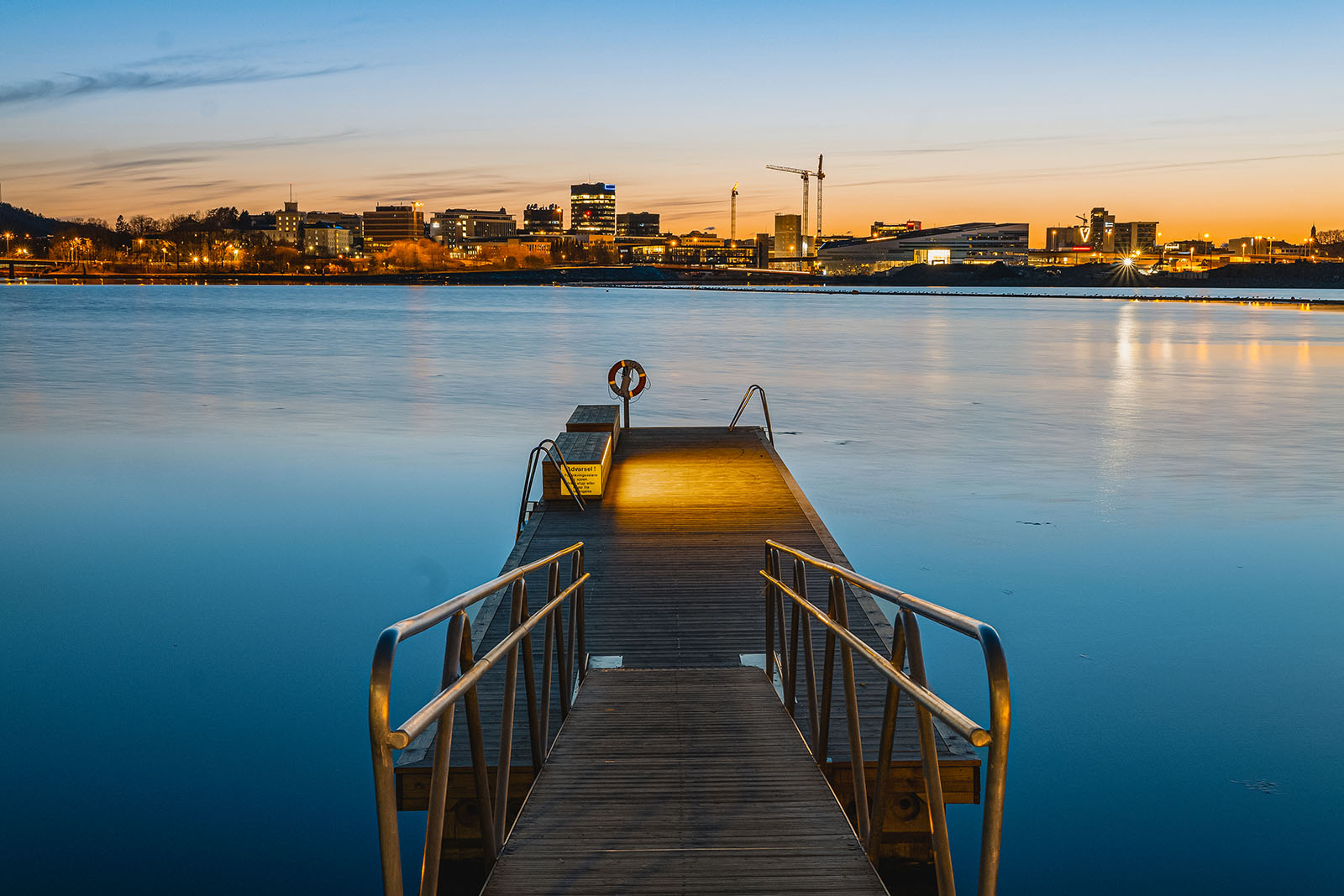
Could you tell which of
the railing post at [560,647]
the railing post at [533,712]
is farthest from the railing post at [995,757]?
the railing post at [560,647]

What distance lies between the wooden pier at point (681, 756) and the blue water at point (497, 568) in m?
1.77

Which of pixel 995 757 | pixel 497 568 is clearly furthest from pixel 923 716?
pixel 497 568

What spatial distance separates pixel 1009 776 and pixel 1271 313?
109740mm

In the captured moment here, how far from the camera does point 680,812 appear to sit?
4.44 meters

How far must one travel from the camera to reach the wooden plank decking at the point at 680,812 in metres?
3.81

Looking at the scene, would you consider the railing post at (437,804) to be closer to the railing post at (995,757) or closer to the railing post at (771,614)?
the railing post at (995,757)

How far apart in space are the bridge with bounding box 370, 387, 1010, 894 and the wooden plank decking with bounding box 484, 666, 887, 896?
0.04ft

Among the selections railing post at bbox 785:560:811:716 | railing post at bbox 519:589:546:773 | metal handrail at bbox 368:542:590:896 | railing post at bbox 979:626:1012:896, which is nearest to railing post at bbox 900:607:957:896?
railing post at bbox 979:626:1012:896

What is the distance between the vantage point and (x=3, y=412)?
3002 centimetres

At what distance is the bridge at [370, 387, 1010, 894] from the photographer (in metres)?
3.45

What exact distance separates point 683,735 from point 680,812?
3.58 feet

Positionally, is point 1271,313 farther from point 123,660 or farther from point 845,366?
point 123,660

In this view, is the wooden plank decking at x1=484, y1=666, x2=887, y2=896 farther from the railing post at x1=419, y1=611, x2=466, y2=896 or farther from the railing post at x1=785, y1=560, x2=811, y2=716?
the railing post at x1=419, y1=611, x2=466, y2=896

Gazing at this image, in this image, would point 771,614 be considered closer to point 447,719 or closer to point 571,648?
point 571,648
